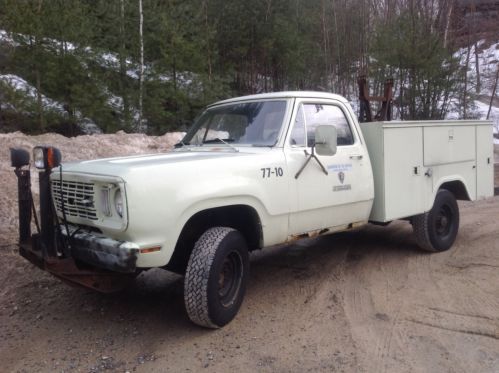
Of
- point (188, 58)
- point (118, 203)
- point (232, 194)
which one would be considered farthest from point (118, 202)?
point (188, 58)

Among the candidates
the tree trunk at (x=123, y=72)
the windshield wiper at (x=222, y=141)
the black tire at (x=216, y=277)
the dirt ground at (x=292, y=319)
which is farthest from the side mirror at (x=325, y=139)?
the tree trunk at (x=123, y=72)

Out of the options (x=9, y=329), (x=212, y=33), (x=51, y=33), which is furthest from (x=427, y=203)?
(x=212, y=33)

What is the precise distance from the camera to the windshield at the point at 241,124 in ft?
16.6

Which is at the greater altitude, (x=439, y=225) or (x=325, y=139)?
(x=325, y=139)

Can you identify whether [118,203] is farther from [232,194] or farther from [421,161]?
[421,161]

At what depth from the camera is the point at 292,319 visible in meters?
4.51

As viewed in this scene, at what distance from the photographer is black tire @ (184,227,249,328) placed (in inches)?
159

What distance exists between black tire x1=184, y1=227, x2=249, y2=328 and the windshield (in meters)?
1.12

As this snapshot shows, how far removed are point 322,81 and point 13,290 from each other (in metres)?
17.9

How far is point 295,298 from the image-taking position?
5.02m

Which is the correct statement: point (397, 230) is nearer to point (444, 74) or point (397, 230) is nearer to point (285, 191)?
point (285, 191)

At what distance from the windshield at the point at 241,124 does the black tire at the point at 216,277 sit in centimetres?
112

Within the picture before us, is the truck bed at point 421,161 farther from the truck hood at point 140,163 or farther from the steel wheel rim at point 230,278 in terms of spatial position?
the steel wheel rim at point 230,278

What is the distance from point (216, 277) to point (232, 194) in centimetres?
68
